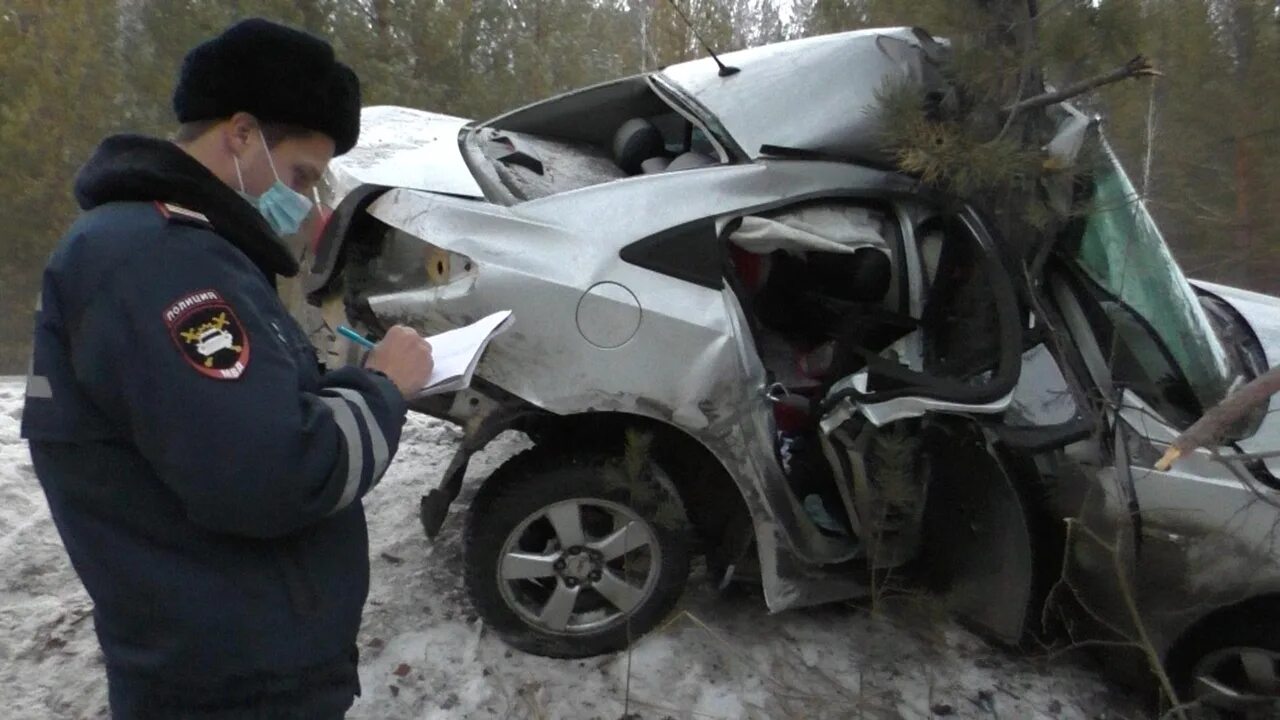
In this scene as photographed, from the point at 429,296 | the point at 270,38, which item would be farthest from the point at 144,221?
the point at 429,296

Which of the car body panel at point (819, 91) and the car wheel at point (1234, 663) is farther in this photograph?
the car body panel at point (819, 91)

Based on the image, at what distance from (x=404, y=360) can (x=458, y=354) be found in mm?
272

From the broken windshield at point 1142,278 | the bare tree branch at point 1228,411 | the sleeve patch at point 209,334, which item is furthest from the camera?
the broken windshield at point 1142,278

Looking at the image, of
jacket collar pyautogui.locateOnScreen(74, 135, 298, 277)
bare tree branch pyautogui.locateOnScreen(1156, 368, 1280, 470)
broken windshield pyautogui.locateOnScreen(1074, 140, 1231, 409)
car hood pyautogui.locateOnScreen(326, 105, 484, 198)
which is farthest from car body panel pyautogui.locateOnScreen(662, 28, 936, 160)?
jacket collar pyautogui.locateOnScreen(74, 135, 298, 277)

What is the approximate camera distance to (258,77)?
136 cm

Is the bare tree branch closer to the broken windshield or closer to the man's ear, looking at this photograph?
the broken windshield

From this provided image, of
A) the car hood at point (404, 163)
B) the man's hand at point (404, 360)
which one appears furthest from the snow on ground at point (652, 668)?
the car hood at point (404, 163)

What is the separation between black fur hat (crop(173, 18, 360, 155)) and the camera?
4.43 ft

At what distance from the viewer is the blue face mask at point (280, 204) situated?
1.42 metres

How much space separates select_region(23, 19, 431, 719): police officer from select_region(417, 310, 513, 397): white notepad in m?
0.21

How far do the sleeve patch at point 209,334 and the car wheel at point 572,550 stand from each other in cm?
174

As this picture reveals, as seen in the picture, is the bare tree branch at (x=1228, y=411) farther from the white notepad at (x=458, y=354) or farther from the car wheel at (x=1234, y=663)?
the white notepad at (x=458, y=354)

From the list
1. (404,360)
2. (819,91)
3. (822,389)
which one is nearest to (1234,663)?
(822,389)

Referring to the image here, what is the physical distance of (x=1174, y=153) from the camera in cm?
361
